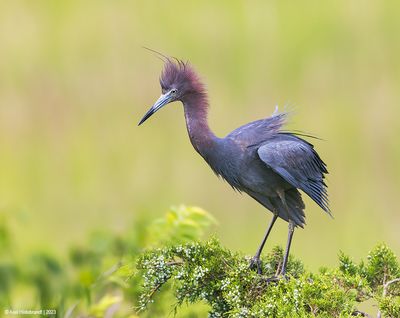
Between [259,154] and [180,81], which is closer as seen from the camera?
[259,154]

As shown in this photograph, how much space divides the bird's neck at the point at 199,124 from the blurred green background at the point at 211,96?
3.21 metres

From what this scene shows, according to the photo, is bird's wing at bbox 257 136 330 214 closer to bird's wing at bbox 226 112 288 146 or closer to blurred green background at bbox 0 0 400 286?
bird's wing at bbox 226 112 288 146

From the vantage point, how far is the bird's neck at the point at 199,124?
378 cm

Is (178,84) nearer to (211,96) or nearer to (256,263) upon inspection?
(256,263)

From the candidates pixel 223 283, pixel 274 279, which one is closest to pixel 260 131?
pixel 274 279

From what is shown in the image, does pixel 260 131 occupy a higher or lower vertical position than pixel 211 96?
lower

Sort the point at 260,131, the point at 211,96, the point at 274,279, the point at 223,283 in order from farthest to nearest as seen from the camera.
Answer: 1. the point at 211,96
2. the point at 260,131
3. the point at 274,279
4. the point at 223,283

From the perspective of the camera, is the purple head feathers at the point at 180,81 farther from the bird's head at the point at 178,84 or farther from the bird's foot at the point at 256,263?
the bird's foot at the point at 256,263

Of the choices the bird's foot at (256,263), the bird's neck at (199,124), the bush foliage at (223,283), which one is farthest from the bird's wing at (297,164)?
the bush foliage at (223,283)

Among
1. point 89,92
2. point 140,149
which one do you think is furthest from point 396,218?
point 89,92

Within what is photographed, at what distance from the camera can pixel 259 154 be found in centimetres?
364

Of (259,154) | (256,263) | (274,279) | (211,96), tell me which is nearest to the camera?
(274,279)

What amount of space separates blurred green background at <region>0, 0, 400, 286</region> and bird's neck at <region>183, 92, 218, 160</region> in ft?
10.5

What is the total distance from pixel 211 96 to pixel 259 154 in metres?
3.64
